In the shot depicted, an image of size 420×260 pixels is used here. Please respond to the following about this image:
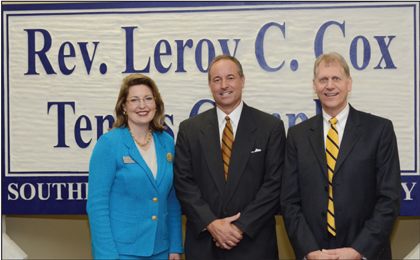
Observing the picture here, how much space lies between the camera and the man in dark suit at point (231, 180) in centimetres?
251

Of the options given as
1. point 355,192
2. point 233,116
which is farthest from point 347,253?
point 233,116

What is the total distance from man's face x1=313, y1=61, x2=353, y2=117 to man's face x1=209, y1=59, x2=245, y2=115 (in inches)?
20.1

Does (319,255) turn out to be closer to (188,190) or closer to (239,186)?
(239,186)

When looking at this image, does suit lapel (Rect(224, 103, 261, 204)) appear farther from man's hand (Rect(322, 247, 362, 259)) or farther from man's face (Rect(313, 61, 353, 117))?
man's hand (Rect(322, 247, 362, 259))

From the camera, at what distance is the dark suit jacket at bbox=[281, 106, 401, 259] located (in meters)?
2.24

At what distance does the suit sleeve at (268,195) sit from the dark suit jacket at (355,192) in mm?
156

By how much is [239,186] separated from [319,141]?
53cm

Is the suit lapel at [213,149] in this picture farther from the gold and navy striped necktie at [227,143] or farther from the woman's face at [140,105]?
the woman's face at [140,105]

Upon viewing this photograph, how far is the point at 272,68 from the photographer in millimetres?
3412

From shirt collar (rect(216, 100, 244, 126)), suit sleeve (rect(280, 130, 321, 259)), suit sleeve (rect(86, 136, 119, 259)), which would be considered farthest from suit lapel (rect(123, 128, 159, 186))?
suit sleeve (rect(280, 130, 321, 259))

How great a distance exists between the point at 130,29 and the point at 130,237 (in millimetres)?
1755

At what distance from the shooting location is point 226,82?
2639mm

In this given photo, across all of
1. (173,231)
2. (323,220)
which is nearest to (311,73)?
(323,220)

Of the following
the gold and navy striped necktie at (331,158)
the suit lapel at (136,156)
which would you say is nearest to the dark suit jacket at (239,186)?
the suit lapel at (136,156)
